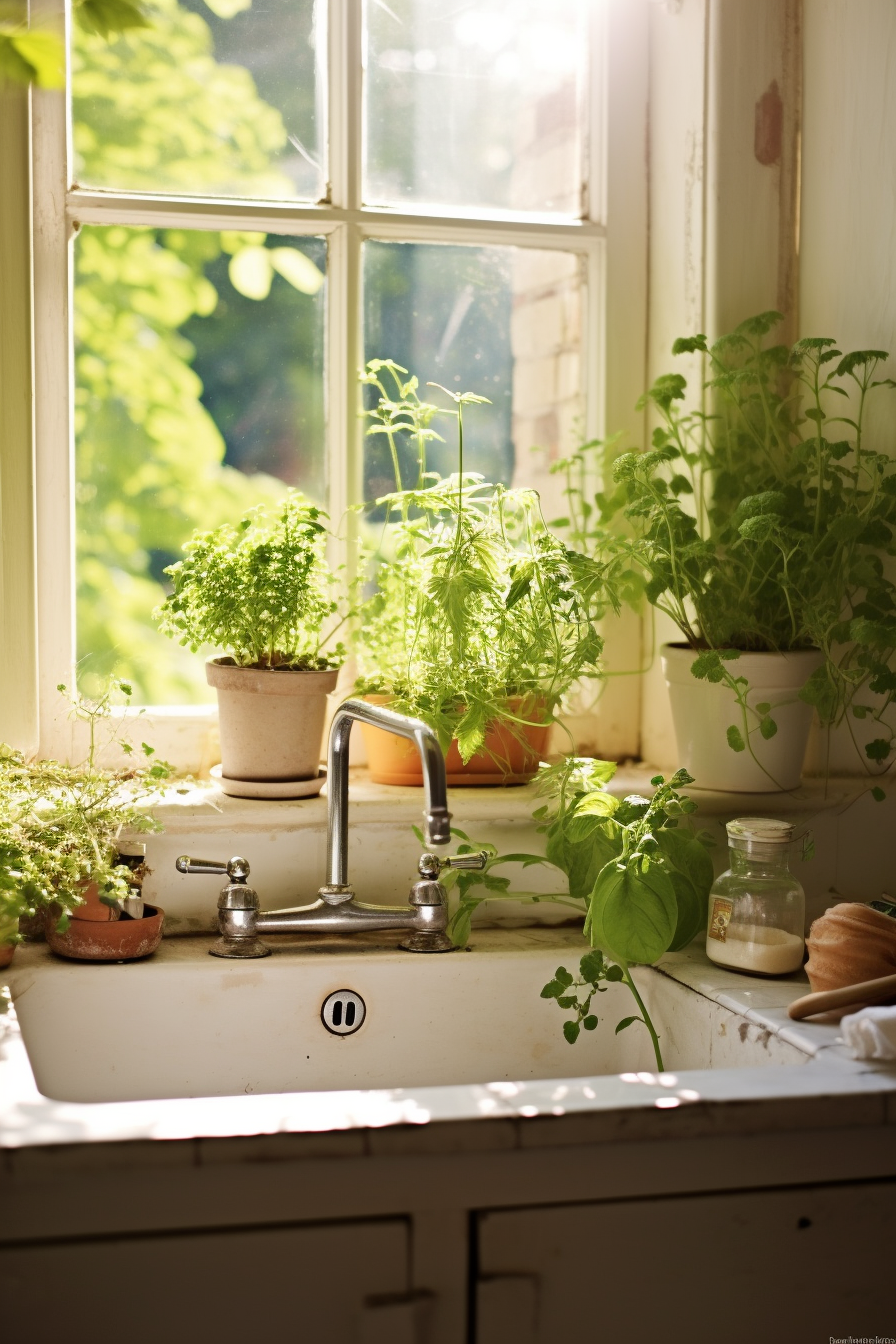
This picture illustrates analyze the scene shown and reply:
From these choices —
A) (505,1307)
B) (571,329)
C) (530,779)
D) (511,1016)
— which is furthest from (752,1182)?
(571,329)

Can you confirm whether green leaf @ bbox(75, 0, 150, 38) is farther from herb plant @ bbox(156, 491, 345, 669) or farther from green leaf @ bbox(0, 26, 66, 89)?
herb plant @ bbox(156, 491, 345, 669)

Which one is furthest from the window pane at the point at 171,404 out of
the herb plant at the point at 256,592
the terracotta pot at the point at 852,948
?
the terracotta pot at the point at 852,948

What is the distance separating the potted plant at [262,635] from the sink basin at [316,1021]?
0.23 meters

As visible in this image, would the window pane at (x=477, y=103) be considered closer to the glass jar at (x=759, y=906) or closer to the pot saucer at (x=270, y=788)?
the pot saucer at (x=270, y=788)

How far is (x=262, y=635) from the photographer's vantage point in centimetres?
158

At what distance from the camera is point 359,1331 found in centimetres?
92

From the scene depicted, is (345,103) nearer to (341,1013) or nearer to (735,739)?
(735,739)

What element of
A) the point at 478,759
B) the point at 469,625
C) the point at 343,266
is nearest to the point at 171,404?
the point at 343,266

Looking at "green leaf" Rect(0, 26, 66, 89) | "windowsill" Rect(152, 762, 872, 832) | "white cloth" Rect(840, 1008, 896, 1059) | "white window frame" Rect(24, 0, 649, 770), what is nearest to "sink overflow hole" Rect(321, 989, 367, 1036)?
"windowsill" Rect(152, 762, 872, 832)

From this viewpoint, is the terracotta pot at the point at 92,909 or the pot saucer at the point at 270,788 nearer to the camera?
the terracotta pot at the point at 92,909

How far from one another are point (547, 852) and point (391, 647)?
37cm

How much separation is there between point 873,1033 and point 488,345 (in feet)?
3.67

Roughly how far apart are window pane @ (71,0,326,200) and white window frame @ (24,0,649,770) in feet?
0.09

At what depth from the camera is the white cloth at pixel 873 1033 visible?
1.05 metres
